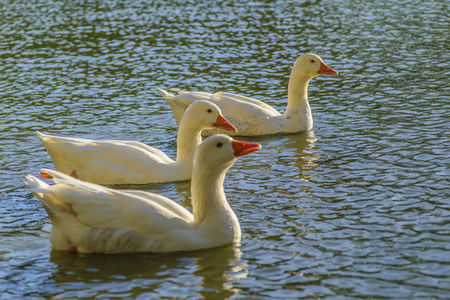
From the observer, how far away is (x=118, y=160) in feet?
39.5

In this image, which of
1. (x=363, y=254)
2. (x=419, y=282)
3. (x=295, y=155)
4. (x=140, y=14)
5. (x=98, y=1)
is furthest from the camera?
(x=98, y=1)

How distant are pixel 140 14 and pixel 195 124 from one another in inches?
608

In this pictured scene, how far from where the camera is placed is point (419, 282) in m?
8.01

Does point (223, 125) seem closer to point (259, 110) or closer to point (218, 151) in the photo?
point (259, 110)

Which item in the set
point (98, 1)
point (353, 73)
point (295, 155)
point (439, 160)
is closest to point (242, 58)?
point (353, 73)

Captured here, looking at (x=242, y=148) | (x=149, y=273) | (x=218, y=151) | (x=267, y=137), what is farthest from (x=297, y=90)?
(x=149, y=273)

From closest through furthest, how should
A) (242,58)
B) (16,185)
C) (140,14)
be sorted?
(16,185) → (242,58) → (140,14)

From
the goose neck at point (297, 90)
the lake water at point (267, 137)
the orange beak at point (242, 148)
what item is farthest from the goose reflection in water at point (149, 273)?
the goose neck at point (297, 90)

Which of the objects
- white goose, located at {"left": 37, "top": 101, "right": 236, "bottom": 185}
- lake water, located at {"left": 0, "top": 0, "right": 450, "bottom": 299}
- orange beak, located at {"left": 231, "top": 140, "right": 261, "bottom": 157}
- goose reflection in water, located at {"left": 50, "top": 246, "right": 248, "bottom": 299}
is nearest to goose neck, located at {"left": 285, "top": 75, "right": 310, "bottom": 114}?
lake water, located at {"left": 0, "top": 0, "right": 450, "bottom": 299}

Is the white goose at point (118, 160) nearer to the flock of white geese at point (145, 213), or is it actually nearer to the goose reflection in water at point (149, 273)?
the flock of white geese at point (145, 213)

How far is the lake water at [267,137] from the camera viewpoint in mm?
8469

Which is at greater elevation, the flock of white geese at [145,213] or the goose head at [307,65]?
the goose head at [307,65]

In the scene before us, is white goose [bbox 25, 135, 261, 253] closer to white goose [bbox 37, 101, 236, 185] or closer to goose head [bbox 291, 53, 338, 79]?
white goose [bbox 37, 101, 236, 185]

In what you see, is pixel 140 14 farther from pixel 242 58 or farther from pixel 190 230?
pixel 190 230
